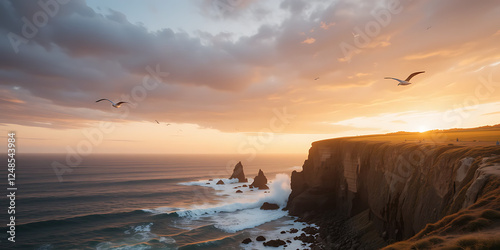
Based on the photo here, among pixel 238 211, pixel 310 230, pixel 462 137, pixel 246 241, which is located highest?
pixel 462 137

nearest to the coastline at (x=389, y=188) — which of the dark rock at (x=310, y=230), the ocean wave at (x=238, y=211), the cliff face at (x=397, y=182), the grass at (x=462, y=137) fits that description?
the cliff face at (x=397, y=182)

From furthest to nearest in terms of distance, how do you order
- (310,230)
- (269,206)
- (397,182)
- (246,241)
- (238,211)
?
(269,206), (238,211), (310,230), (246,241), (397,182)

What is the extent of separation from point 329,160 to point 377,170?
19852mm

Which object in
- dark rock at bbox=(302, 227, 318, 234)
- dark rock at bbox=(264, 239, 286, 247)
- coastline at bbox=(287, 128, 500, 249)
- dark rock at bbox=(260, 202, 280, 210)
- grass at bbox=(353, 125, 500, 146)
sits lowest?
dark rock at bbox=(260, 202, 280, 210)

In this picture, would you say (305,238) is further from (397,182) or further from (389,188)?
(397,182)

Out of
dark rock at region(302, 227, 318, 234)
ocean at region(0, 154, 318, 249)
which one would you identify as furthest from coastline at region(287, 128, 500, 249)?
ocean at region(0, 154, 318, 249)

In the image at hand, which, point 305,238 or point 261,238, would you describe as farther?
point 261,238

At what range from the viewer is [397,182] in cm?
2441

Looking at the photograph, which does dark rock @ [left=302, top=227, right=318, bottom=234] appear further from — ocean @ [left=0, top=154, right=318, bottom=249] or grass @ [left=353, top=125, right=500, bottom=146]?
grass @ [left=353, top=125, right=500, bottom=146]

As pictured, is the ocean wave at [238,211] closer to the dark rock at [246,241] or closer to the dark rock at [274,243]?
the dark rock at [246,241]

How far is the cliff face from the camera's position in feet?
47.5

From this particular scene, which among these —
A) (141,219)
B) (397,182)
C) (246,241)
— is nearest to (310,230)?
(246,241)

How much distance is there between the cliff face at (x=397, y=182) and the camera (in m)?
14.5

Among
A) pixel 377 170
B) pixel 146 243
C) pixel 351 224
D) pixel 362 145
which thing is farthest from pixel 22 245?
pixel 362 145
